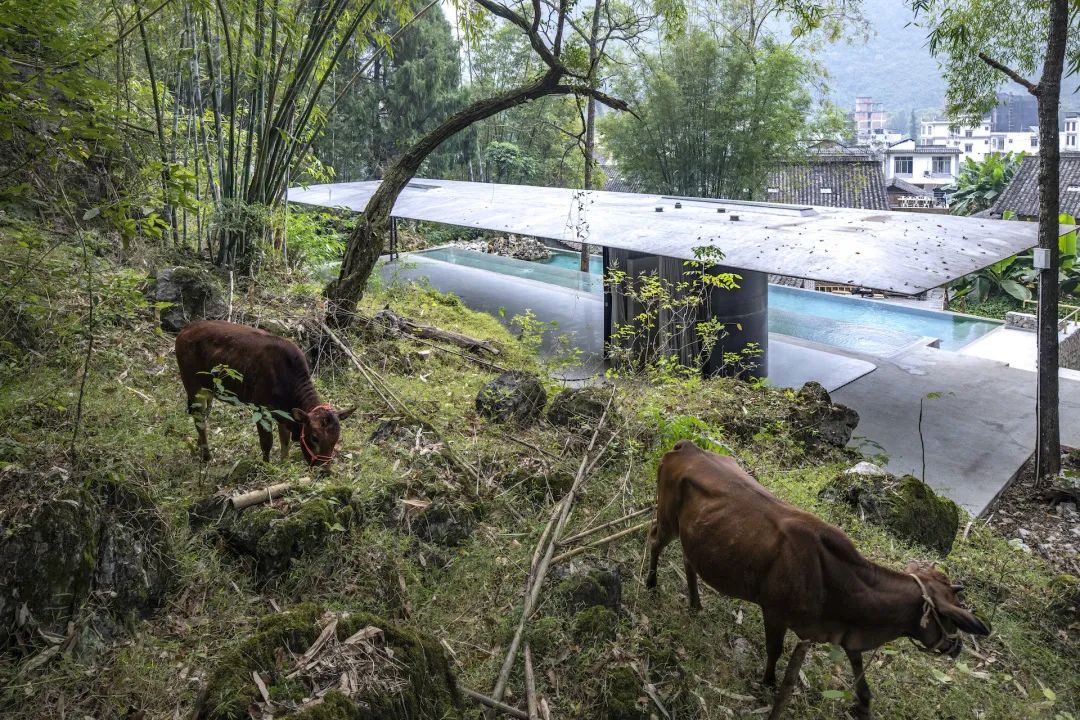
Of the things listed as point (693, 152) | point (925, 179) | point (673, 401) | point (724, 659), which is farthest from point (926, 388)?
point (925, 179)

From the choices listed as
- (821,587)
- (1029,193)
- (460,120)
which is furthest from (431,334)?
(1029,193)

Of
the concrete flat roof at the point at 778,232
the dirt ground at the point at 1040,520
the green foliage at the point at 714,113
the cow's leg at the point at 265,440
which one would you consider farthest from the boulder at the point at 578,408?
the green foliage at the point at 714,113

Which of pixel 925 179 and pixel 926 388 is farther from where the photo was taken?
pixel 925 179

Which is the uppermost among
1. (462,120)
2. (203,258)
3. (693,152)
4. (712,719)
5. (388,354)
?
(693,152)

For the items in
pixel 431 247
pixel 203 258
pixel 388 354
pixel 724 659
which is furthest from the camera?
pixel 431 247

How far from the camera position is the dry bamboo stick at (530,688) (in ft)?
9.68

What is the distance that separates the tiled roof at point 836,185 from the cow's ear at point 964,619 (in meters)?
19.7

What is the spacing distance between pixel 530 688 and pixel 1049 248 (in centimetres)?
647

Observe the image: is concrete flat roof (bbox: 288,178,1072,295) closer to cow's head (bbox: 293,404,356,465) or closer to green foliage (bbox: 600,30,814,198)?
green foliage (bbox: 600,30,814,198)

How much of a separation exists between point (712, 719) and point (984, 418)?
7.22 meters

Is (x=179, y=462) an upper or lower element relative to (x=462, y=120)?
lower

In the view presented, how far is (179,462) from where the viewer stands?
4.64 metres

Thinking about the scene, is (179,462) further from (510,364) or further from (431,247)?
(431,247)

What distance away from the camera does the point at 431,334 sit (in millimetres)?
8359
